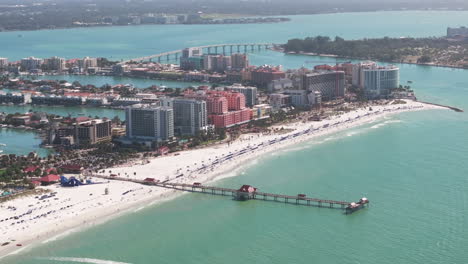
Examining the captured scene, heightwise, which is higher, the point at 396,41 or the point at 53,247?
the point at 396,41

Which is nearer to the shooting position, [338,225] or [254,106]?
[338,225]

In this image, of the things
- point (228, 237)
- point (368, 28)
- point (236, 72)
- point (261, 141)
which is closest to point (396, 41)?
point (236, 72)

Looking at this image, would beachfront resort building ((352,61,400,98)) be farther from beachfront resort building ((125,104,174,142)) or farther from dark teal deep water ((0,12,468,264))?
beachfront resort building ((125,104,174,142))

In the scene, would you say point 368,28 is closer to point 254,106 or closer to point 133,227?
point 254,106

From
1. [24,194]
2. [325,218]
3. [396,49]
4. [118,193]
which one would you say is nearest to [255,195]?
[325,218]

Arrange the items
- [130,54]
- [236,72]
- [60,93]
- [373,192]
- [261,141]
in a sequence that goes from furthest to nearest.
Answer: [130,54] < [236,72] < [60,93] < [261,141] < [373,192]

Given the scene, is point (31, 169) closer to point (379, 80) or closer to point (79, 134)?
point (79, 134)
